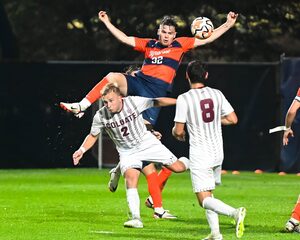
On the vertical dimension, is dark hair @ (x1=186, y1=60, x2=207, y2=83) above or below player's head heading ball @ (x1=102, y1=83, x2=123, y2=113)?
above

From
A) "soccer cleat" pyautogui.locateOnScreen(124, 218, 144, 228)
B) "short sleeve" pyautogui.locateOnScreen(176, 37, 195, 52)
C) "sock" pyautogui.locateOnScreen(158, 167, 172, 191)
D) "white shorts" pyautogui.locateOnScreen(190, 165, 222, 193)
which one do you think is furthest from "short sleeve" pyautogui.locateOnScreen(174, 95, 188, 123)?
"short sleeve" pyautogui.locateOnScreen(176, 37, 195, 52)

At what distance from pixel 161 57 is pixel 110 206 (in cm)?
246

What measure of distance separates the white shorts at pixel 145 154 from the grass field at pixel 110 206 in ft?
2.40

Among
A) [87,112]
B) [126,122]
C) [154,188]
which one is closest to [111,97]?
[126,122]

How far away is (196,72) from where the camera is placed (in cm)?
1222

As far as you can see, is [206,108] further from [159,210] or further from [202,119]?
[159,210]

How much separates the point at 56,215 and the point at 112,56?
70.4 feet

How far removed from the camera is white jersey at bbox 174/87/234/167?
480 inches

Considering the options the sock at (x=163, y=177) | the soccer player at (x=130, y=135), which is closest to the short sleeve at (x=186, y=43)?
the sock at (x=163, y=177)

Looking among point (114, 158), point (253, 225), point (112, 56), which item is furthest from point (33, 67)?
point (253, 225)

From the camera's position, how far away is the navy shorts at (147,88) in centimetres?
1515

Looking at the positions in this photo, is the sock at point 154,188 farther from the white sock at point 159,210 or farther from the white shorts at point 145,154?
the white shorts at point 145,154

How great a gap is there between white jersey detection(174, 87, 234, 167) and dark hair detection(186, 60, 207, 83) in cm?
11

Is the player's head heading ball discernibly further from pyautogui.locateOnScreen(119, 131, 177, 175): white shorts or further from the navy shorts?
the navy shorts
